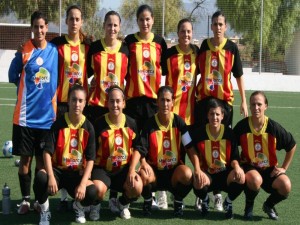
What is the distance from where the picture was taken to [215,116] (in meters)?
5.41

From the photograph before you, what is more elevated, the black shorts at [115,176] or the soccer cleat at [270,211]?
the black shorts at [115,176]

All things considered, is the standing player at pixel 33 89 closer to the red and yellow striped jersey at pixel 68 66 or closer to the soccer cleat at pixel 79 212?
the red and yellow striped jersey at pixel 68 66

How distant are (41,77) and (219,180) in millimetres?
1840

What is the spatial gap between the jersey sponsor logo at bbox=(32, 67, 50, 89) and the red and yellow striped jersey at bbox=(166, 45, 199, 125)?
1.20m

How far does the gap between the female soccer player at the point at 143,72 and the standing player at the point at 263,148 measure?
0.89 metres

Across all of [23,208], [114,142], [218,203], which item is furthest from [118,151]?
[218,203]

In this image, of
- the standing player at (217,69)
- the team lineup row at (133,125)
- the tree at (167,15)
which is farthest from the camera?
the tree at (167,15)

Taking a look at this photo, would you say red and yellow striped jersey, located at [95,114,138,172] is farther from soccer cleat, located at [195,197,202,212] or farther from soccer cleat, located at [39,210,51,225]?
soccer cleat, located at [195,197,202,212]

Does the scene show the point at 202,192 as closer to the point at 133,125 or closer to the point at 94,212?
the point at 133,125

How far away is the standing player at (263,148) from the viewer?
5.39 metres

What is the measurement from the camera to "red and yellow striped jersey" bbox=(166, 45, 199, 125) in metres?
5.80

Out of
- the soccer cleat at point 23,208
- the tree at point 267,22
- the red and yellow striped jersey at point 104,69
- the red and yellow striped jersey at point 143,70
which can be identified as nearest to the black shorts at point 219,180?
the red and yellow striped jersey at point 143,70

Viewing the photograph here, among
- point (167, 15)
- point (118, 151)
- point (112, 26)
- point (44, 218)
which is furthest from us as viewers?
point (167, 15)

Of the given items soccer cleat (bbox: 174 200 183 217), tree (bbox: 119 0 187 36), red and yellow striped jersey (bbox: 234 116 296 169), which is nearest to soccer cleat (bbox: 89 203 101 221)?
soccer cleat (bbox: 174 200 183 217)
